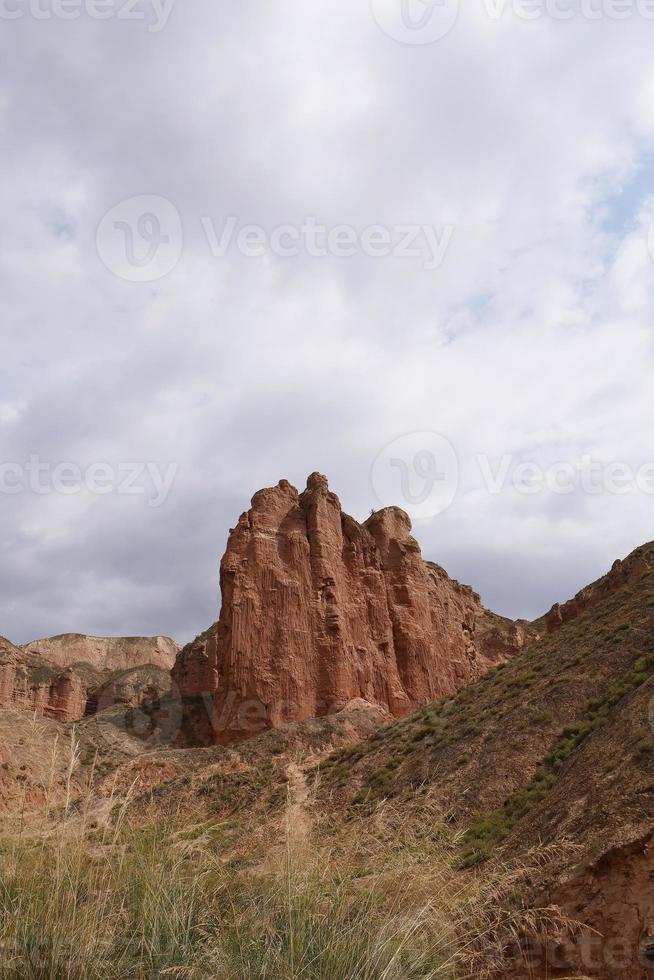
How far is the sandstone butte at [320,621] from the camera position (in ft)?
152

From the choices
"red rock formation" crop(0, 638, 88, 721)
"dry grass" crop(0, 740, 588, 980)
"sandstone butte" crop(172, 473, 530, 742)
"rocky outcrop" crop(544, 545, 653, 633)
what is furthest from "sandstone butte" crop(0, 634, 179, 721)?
"dry grass" crop(0, 740, 588, 980)

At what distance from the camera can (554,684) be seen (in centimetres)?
2452

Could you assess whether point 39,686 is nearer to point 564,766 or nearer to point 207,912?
point 564,766

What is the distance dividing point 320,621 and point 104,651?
265 feet

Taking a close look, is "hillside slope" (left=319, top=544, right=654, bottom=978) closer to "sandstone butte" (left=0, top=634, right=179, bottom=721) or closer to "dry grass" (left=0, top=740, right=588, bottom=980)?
"dry grass" (left=0, top=740, right=588, bottom=980)

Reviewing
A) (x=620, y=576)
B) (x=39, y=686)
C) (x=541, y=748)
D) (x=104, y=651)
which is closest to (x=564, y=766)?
(x=541, y=748)

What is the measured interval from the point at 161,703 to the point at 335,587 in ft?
86.2

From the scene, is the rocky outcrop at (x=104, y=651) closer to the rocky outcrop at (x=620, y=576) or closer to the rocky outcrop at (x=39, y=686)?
the rocky outcrop at (x=39, y=686)

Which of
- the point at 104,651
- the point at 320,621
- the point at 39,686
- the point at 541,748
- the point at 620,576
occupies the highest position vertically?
the point at 104,651

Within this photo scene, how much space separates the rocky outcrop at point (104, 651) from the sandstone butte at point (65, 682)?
165 millimetres

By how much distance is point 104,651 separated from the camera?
118m

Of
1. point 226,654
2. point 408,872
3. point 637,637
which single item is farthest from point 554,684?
point 226,654

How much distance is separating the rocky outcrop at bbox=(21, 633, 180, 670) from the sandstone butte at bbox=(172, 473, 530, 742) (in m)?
58.3

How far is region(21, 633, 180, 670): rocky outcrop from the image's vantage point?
115 metres
